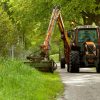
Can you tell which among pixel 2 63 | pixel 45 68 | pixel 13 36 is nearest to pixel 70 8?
pixel 13 36

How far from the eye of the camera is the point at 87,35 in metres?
30.5

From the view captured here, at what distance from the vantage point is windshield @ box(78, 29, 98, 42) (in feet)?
100.0

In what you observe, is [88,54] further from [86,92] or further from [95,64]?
[86,92]

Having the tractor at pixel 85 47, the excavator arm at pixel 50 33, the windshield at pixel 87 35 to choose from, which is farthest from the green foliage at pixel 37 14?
the windshield at pixel 87 35

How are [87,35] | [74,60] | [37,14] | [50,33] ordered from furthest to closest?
[37,14] → [87,35] → [50,33] → [74,60]

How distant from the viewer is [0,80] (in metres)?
15.0

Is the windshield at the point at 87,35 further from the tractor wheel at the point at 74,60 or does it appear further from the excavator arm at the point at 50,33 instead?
the excavator arm at the point at 50,33

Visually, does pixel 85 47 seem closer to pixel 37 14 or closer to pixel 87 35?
pixel 87 35

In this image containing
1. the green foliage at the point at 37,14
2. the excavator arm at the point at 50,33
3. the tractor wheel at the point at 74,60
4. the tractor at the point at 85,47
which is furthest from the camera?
the green foliage at the point at 37,14

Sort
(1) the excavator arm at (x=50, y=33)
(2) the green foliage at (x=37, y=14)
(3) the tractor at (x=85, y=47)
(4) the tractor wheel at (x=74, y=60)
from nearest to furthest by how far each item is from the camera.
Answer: (1) the excavator arm at (x=50, y=33), (4) the tractor wheel at (x=74, y=60), (3) the tractor at (x=85, y=47), (2) the green foliage at (x=37, y=14)

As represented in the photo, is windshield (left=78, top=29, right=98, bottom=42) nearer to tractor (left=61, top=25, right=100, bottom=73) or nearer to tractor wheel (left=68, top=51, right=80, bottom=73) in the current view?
tractor (left=61, top=25, right=100, bottom=73)

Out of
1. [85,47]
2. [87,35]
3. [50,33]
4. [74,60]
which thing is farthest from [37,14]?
[74,60]

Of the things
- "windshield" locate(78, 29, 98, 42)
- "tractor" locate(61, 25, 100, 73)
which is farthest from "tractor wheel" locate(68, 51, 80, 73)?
"windshield" locate(78, 29, 98, 42)

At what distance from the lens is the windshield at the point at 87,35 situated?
1200 inches
